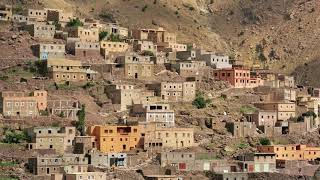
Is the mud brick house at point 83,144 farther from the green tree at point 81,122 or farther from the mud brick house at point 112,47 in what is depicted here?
the mud brick house at point 112,47

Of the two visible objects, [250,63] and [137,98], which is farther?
[250,63]

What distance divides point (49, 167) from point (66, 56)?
15268mm

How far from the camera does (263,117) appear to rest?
98000mm

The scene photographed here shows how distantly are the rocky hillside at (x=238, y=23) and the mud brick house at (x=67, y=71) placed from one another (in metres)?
17.7

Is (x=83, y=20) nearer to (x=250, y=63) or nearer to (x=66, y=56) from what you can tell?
(x=66, y=56)

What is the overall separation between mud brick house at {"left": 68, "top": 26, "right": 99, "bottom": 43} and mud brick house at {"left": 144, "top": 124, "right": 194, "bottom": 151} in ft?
38.5

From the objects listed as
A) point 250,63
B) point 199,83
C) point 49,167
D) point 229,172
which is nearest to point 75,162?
point 49,167

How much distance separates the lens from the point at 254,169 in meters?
91.4

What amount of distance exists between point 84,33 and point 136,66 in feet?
16.0

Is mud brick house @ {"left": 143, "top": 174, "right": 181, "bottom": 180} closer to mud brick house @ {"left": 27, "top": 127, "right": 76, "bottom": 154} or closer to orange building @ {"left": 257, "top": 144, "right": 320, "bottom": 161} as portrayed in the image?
mud brick house @ {"left": 27, "top": 127, "right": 76, "bottom": 154}

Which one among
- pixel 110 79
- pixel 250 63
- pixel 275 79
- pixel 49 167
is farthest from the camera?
pixel 250 63

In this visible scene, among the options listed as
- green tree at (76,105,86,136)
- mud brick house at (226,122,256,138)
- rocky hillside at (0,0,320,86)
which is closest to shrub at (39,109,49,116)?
green tree at (76,105,86,136)

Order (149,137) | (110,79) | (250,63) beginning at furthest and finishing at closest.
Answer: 1. (250,63)
2. (110,79)
3. (149,137)

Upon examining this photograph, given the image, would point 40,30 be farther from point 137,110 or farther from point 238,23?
point 238,23
